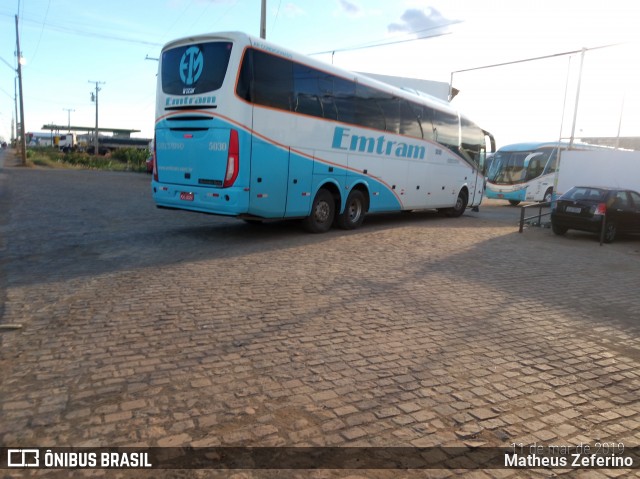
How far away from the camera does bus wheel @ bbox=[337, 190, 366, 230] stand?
42.0 ft

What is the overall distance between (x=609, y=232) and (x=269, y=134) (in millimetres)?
9922

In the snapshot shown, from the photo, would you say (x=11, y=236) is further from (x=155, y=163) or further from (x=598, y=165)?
(x=598, y=165)

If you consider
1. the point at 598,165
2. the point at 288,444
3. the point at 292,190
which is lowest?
the point at 288,444

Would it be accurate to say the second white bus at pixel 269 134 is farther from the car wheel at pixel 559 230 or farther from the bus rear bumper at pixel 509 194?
the bus rear bumper at pixel 509 194

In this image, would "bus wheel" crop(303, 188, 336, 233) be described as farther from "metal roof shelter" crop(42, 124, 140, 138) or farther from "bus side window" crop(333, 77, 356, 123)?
"metal roof shelter" crop(42, 124, 140, 138)

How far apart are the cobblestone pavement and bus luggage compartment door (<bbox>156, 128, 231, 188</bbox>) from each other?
1424mm

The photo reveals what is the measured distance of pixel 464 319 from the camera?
19.8 ft

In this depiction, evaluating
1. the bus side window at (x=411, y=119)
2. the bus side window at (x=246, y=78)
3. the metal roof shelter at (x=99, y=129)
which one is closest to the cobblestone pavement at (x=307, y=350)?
the bus side window at (x=246, y=78)

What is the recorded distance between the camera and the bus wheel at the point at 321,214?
1186 centimetres

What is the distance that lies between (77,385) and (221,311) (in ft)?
6.84

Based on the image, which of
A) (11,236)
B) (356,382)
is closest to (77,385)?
(356,382)

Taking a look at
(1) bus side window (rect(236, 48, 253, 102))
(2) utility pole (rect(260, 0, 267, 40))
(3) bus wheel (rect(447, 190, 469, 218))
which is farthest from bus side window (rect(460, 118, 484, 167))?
(1) bus side window (rect(236, 48, 253, 102))

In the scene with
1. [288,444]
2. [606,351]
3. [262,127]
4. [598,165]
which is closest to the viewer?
[288,444]

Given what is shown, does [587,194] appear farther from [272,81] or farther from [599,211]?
[272,81]
